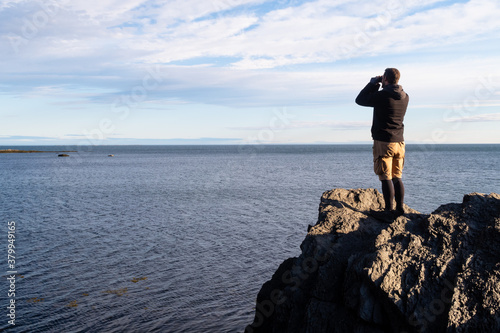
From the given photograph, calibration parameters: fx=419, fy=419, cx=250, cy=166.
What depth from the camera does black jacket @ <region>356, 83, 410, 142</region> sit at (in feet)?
24.5

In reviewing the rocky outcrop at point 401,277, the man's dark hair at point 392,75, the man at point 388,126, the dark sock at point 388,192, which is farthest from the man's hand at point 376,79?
the rocky outcrop at point 401,277

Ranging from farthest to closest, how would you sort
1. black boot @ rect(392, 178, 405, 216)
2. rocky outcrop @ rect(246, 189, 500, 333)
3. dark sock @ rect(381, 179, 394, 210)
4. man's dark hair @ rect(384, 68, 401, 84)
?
dark sock @ rect(381, 179, 394, 210) → black boot @ rect(392, 178, 405, 216) → man's dark hair @ rect(384, 68, 401, 84) → rocky outcrop @ rect(246, 189, 500, 333)

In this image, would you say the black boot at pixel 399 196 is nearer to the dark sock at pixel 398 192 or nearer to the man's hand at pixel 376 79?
the dark sock at pixel 398 192

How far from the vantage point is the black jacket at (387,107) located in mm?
7477

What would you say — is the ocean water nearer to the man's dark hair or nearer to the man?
the man

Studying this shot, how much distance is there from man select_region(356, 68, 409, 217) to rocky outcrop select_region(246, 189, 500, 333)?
0.74 metres

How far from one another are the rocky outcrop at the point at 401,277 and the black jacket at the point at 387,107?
1574 mm

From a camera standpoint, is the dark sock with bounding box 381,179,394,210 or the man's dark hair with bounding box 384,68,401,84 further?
the dark sock with bounding box 381,179,394,210

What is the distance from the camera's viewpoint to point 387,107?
24.7ft

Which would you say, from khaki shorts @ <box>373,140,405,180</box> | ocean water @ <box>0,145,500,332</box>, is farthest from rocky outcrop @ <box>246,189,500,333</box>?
ocean water @ <box>0,145,500,332</box>

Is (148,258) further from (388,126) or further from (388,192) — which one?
(388,126)

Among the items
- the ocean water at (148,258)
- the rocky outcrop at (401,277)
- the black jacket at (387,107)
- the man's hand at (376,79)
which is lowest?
the ocean water at (148,258)

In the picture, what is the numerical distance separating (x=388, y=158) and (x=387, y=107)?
3.09 ft

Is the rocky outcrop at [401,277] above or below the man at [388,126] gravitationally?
below
